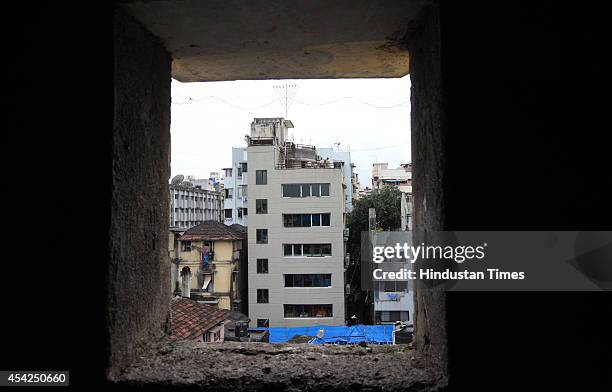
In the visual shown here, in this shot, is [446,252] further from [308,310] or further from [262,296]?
[308,310]

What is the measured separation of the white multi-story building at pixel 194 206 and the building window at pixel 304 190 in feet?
19.1

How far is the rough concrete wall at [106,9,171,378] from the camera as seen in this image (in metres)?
1.40

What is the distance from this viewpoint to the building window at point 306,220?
13920 millimetres

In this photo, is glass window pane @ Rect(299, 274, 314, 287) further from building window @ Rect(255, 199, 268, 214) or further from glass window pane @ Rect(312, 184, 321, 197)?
building window @ Rect(255, 199, 268, 214)

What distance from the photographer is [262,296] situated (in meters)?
15.9

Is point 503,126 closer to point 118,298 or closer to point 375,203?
point 118,298

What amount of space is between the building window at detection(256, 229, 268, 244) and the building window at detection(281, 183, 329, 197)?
4.19ft

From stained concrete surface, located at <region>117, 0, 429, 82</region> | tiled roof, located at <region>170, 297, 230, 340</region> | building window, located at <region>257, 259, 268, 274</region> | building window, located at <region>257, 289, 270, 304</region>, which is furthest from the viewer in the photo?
building window, located at <region>257, 289, 270, 304</region>

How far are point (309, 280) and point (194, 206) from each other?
26.4 ft

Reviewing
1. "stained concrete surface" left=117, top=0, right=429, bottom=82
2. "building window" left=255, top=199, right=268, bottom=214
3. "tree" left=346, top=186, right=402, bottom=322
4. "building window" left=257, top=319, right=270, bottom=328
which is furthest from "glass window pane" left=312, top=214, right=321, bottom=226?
"stained concrete surface" left=117, top=0, right=429, bottom=82

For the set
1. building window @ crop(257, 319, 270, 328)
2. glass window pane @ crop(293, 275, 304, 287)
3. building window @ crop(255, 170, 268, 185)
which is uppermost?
building window @ crop(255, 170, 268, 185)

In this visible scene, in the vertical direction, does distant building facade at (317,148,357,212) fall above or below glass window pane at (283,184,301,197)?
above

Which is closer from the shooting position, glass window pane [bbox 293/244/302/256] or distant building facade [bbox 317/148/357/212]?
glass window pane [bbox 293/244/302/256]

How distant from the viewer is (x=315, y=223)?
1410cm
